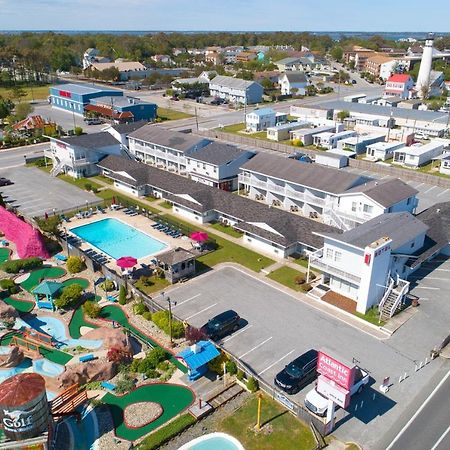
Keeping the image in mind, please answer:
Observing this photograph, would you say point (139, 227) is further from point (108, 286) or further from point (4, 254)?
point (4, 254)

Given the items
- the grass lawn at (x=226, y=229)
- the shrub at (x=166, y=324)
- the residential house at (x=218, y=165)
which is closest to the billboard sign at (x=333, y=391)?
the shrub at (x=166, y=324)

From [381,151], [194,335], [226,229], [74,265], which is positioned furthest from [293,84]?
[194,335]

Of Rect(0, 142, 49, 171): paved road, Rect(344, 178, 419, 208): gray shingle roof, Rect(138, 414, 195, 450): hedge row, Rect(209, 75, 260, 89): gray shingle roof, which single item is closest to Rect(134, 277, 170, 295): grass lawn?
Rect(138, 414, 195, 450): hedge row

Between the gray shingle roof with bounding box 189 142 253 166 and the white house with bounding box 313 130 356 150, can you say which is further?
the white house with bounding box 313 130 356 150

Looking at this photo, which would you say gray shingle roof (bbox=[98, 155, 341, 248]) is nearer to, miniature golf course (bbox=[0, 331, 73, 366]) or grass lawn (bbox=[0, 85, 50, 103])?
miniature golf course (bbox=[0, 331, 73, 366])

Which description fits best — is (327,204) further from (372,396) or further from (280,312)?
(372,396)

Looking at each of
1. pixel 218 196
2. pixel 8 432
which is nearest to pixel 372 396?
pixel 8 432
